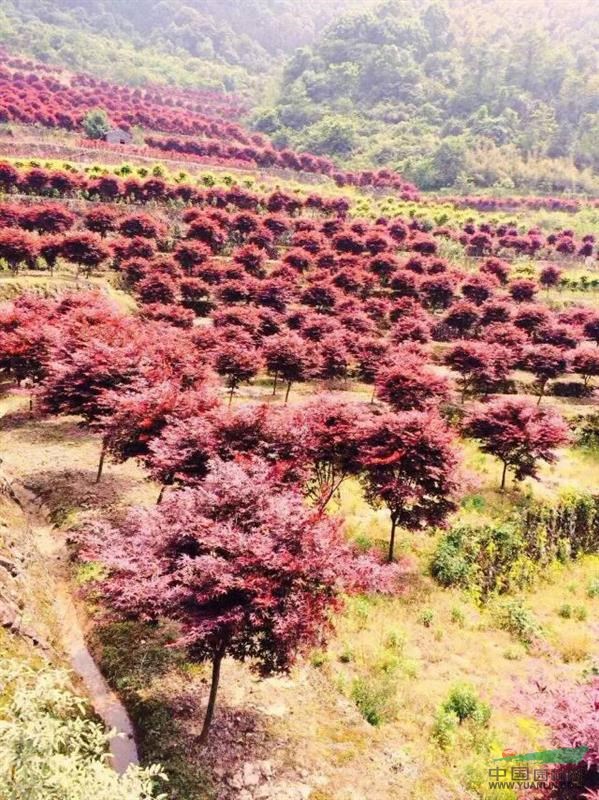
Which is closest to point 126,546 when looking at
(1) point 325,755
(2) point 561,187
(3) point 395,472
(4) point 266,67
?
(1) point 325,755

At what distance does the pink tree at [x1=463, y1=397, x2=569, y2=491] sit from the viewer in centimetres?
1909

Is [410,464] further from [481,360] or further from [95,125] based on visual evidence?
[95,125]

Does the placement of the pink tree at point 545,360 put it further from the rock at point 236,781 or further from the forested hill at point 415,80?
the forested hill at point 415,80

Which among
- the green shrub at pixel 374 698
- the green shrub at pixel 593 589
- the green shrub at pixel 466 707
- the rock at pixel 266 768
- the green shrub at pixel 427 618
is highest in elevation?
the rock at pixel 266 768

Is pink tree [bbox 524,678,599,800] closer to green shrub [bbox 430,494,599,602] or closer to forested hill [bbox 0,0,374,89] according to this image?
green shrub [bbox 430,494,599,602]

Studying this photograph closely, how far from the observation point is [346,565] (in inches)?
337

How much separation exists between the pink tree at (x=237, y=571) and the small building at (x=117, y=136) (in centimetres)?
7025

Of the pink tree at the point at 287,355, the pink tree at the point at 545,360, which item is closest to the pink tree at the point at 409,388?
the pink tree at the point at 287,355

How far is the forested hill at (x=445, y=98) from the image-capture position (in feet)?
316

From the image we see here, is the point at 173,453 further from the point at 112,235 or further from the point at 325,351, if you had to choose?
the point at 112,235

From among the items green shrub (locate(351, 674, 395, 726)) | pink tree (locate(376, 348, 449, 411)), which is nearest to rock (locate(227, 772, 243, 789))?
green shrub (locate(351, 674, 395, 726))

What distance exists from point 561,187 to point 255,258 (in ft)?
236

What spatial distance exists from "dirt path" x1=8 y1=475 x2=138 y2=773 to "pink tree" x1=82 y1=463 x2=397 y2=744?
1.45 m

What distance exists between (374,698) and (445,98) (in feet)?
462
